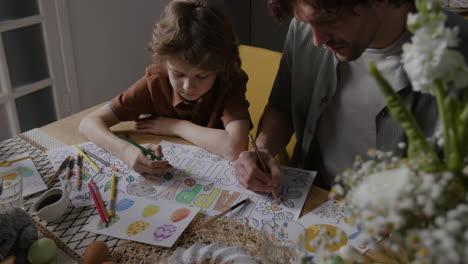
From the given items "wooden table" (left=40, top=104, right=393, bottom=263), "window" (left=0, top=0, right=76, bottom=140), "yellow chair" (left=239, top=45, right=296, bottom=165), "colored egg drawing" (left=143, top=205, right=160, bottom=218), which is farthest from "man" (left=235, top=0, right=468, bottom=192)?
"window" (left=0, top=0, right=76, bottom=140)

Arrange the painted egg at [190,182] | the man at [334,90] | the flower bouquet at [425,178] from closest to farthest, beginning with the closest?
the flower bouquet at [425,178] < the man at [334,90] < the painted egg at [190,182]

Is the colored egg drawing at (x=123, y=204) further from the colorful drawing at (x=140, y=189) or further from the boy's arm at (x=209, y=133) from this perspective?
the boy's arm at (x=209, y=133)

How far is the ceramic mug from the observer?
981 mm

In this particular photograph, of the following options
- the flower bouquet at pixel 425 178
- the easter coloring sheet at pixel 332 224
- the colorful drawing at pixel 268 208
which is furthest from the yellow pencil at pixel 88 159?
the flower bouquet at pixel 425 178

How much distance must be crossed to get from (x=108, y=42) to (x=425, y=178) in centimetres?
240

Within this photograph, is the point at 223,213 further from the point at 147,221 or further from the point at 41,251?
the point at 41,251

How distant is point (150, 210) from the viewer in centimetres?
103

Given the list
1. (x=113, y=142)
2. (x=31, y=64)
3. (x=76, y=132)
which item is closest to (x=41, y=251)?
(x=113, y=142)

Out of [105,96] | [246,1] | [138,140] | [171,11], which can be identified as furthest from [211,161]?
[246,1]

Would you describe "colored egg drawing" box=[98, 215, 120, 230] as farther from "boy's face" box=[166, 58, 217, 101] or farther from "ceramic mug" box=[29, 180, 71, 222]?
"boy's face" box=[166, 58, 217, 101]

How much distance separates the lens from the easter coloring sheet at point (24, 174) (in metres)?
1.11

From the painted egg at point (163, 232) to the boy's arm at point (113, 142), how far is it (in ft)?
0.71

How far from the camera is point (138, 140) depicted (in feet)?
4.50

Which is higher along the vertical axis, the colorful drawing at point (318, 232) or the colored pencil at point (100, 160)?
the colorful drawing at point (318, 232)
